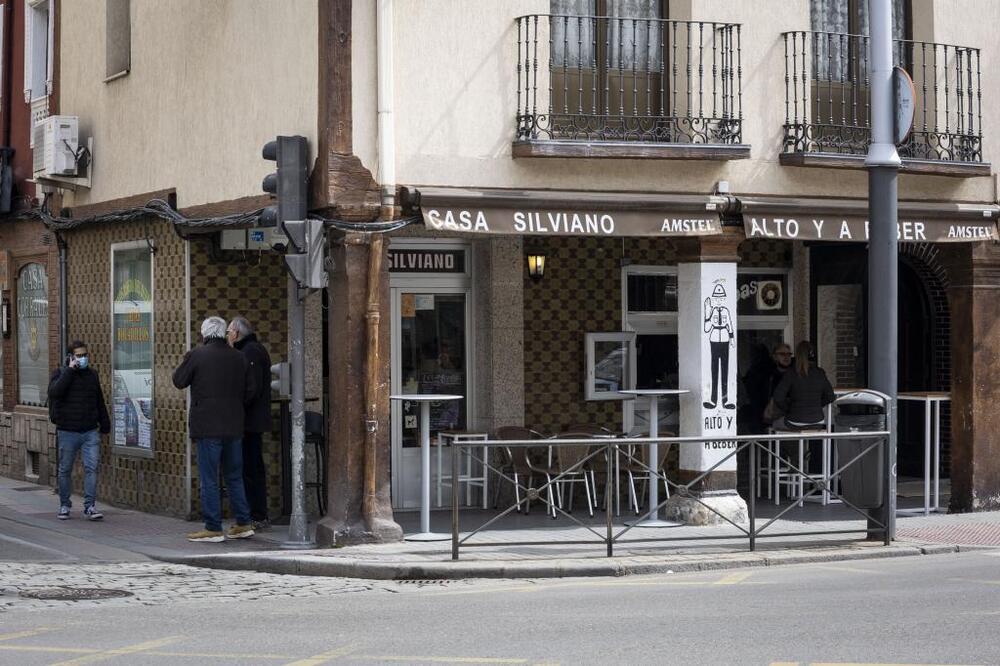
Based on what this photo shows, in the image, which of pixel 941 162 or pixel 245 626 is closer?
pixel 245 626

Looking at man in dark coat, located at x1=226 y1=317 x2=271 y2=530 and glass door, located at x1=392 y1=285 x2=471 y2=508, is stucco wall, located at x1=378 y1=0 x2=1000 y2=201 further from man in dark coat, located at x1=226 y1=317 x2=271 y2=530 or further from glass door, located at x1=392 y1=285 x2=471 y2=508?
glass door, located at x1=392 y1=285 x2=471 y2=508

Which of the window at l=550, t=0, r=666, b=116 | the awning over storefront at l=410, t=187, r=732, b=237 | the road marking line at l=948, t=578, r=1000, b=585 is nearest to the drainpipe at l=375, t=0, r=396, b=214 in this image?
the awning over storefront at l=410, t=187, r=732, b=237

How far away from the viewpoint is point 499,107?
14.2 m

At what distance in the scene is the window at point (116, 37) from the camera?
17828 millimetres

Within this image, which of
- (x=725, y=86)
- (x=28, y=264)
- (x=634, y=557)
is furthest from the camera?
(x=28, y=264)

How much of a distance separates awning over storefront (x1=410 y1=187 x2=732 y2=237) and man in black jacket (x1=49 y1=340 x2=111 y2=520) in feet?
15.1

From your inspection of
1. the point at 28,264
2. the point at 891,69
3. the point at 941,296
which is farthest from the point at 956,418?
the point at 28,264

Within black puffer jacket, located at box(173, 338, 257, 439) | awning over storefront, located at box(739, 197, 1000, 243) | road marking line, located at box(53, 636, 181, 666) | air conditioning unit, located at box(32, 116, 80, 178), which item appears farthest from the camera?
air conditioning unit, located at box(32, 116, 80, 178)

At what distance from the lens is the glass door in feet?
53.6

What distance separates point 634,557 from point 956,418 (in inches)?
205

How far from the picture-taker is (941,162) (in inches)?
622

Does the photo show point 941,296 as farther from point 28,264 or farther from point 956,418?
point 28,264

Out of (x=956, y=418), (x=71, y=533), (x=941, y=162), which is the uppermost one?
(x=941, y=162)

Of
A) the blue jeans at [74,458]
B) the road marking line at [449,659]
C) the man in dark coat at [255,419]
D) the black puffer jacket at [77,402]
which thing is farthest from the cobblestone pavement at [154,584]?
the black puffer jacket at [77,402]
